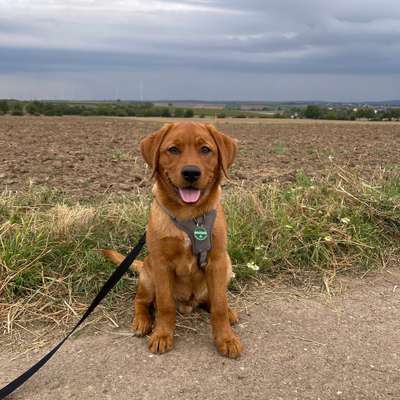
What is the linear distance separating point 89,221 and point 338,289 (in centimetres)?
246

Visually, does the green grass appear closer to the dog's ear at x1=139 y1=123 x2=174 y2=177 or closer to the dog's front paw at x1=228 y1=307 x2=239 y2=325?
the dog's front paw at x1=228 y1=307 x2=239 y2=325

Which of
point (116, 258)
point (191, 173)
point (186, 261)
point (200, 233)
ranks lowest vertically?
point (116, 258)

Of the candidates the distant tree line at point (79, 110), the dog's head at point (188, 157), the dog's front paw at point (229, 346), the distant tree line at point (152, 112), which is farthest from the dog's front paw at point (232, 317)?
the distant tree line at point (79, 110)

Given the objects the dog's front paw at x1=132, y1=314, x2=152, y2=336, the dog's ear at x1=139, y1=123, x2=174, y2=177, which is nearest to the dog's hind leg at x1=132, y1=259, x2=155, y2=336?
the dog's front paw at x1=132, y1=314, x2=152, y2=336

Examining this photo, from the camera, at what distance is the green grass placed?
4223 mm

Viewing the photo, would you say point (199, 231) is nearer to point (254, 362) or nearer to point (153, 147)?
point (153, 147)

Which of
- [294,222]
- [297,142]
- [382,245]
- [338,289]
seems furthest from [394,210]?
[297,142]

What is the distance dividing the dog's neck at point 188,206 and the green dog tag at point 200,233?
0.11 m

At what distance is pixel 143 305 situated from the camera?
3.88m

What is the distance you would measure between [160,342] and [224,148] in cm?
141

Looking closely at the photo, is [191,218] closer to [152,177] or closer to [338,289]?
[152,177]

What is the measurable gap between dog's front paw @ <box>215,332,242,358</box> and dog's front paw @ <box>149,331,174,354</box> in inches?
12.7

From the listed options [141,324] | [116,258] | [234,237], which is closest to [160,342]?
[141,324]

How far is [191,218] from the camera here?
11.5 ft
